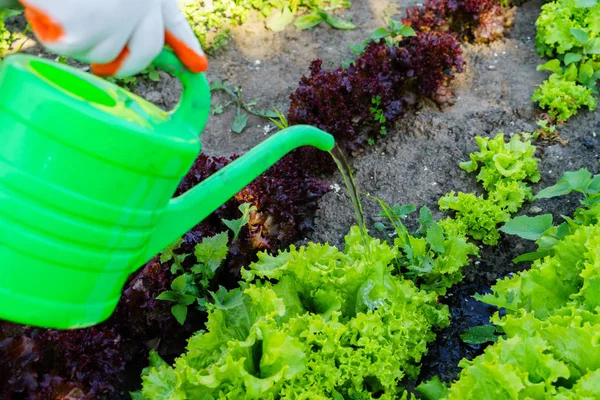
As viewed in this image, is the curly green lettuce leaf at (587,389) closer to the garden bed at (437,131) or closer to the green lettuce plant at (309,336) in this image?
the green lettuce plant at (309,336)

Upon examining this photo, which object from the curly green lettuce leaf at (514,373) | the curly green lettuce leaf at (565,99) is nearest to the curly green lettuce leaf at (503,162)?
the curly green lettuce leaf at (565,99)

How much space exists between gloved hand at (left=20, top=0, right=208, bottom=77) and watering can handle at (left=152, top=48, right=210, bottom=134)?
0.04 meters

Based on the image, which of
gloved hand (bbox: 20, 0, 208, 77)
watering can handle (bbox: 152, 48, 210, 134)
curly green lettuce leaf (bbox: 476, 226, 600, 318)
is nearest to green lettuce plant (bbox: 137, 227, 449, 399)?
curly green lettuce leaf (bbox: 476, 226, 600, 318)

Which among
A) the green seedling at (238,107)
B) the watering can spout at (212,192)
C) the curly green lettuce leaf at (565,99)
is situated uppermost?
the watering can spout at (212,192)

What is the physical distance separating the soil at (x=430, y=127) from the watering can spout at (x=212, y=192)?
1.48 m

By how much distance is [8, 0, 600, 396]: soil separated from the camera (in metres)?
Answer: 2.98

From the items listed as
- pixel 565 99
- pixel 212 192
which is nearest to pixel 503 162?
pixel 565 99

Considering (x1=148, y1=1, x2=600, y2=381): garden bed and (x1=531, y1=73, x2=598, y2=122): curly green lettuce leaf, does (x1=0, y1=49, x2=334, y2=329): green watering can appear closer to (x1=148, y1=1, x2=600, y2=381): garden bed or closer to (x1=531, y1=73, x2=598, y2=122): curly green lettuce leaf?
(x1=148, y1=1, x2=600, y2=381): garden bed

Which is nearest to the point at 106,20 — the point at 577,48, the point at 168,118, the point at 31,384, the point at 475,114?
the point at 168,118

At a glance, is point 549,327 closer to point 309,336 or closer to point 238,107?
point 309,336

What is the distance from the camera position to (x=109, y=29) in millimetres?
1004

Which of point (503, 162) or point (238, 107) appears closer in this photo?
point (503, 162)

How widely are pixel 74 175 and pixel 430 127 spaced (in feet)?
9.06

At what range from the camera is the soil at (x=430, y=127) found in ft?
9.78
